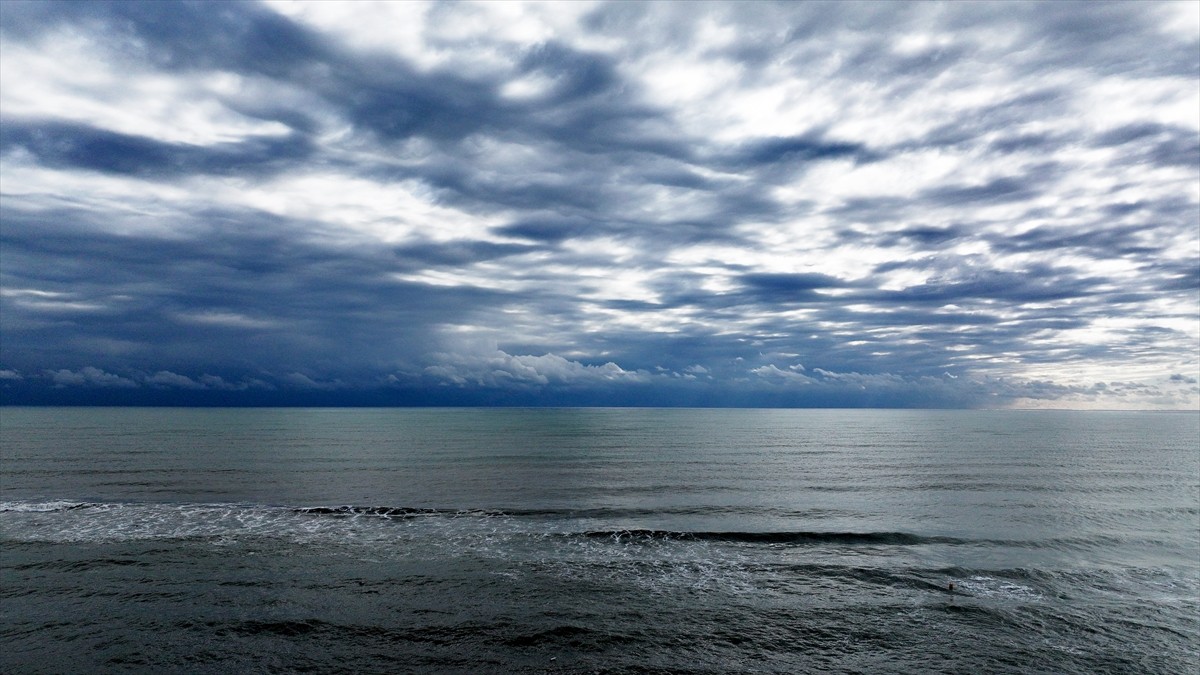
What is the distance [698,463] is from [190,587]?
59.7 m

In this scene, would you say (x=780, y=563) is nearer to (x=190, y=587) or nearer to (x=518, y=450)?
(x=190, y=587)

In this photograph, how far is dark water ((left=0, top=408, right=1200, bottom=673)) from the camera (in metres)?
21.6

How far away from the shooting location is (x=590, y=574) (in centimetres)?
2978

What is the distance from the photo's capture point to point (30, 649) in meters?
21.4

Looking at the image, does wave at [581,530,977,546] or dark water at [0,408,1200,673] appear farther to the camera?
wave at [581,530,977,546]

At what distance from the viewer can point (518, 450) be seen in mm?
95000

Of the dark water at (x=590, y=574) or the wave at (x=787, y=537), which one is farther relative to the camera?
the wave at (x=787, y=537)

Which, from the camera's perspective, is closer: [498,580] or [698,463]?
[498,580]

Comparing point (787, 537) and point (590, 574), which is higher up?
point (787, 537)

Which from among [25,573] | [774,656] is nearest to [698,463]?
[774,656]

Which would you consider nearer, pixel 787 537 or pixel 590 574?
pixel 590 574

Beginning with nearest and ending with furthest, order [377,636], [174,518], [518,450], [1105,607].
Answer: [377,636] < [1105,607] < [174,518] < [518,450]

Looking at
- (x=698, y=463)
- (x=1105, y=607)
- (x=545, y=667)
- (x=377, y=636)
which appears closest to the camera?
(x=545, y=667)

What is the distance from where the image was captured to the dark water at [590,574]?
21.6 meters
